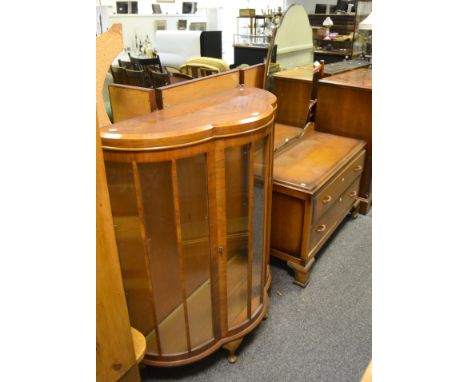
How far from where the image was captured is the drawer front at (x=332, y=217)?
6.64 ft

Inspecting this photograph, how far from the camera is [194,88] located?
142 centimetres

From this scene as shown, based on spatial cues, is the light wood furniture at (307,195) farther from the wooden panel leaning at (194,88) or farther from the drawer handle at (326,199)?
the wooden panel leaning at (194,88)

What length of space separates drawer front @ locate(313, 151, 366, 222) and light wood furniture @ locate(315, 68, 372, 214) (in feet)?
0.54

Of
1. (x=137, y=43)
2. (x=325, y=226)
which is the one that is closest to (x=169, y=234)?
(x=325, y=226)

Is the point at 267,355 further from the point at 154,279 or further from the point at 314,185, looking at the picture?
the point at 314,185

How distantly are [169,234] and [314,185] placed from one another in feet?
2.96

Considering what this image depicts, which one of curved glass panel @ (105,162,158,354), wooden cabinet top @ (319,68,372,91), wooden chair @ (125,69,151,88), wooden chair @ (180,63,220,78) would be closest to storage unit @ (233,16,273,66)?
wooden chair @ (180,63,220,78)

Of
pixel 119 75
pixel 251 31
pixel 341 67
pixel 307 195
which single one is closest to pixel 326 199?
pixel 307 195

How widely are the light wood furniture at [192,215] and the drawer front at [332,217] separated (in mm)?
526

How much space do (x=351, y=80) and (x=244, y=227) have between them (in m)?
1.64

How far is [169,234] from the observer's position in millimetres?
1232

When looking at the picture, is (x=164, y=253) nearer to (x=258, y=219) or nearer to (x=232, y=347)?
(x=258, y=219)

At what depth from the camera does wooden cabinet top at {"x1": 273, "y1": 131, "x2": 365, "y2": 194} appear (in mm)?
1895

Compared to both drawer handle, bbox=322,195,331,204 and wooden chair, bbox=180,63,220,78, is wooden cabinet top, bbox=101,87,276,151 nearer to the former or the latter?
drawer handle, bbox=322,195,331,204
